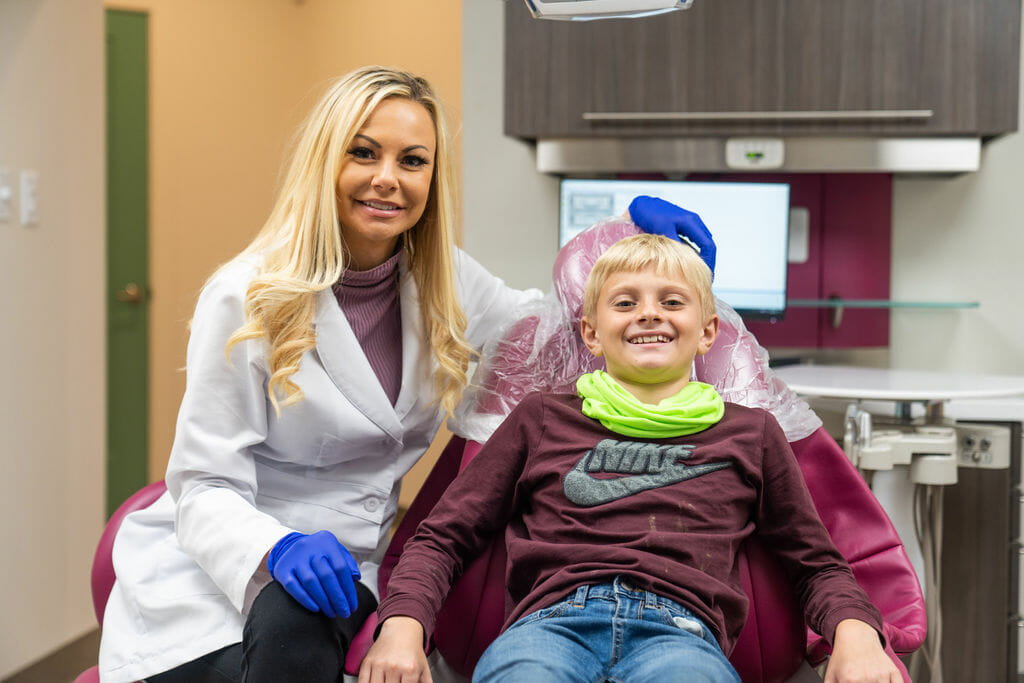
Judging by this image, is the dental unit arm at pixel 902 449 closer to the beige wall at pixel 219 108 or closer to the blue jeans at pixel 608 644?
the blue jeans at pixel 608 644

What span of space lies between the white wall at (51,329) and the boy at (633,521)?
1.58 meters

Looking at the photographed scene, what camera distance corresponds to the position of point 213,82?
419 centimetres

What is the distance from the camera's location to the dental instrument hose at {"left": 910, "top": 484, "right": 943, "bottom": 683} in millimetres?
2037

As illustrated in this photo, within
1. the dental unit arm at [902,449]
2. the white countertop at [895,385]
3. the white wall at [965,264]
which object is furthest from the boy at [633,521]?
the white wall at [965,264]

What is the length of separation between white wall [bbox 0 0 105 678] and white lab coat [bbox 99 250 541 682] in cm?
Result: 117

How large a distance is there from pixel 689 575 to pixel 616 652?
0.13m

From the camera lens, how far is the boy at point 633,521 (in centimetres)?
118

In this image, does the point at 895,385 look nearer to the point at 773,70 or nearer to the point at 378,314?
the point at 773,70

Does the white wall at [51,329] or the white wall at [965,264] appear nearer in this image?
the white wall at [51,329]

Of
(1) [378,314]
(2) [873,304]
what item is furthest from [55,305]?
(2) [873,304]

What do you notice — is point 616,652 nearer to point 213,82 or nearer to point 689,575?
point 689,575

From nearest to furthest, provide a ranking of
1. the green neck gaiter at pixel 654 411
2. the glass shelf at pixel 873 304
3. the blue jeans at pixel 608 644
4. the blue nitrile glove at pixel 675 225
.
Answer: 1. the blue jeans at pixel 608 644
2. the green neck gaiter at pixel 654 411
3. the blue nitrile glove at pixel 675 225
4. the glass shelf at pixel 873 304

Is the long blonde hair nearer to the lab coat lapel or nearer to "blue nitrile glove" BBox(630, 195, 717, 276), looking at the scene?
the lab coat lapel

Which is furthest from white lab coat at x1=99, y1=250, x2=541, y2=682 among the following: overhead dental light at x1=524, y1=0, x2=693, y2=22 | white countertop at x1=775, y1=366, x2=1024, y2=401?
white countertop at x1=775, y1=366, x2=1024, y2=401
